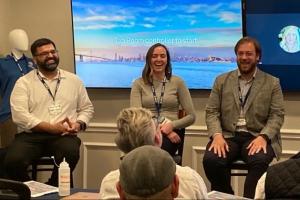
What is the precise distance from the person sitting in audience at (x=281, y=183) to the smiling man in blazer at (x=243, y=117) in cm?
135

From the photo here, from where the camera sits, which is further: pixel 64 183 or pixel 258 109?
pixel 258 109

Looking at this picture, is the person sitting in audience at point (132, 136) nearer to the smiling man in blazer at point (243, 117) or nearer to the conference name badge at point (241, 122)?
the smiling man in blazer at point (243, 117)

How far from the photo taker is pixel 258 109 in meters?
3.79

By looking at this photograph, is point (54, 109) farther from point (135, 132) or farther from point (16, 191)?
point (16, 191)

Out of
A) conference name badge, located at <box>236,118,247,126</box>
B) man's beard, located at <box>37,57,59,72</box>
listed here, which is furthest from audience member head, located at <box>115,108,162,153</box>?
man's beard, located at <box>37,57,59,72</box>

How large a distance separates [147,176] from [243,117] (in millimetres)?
2347

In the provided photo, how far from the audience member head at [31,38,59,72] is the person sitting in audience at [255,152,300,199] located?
2479mm

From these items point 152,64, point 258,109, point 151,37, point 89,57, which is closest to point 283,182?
point 258,109

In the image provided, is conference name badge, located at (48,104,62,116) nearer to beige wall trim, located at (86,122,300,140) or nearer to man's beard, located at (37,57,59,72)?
man's beard, located at (37,57,59,72)

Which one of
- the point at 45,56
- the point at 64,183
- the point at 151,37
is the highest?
the point at 151,37

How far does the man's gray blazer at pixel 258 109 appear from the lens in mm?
3777

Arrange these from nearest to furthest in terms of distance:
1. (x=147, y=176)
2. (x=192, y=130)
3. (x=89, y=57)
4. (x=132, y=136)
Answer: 1. (x=147, y=176)
2. (x=132, y=136)
3. (x=192, y=130)
4. (x=89, y=57)

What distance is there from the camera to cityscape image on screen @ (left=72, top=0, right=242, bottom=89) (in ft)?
14.6

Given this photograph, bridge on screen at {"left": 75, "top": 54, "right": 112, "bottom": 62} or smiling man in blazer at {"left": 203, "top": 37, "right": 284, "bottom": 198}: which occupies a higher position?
bridge on screen at {"left": 75, "top": 54, "right": 112, "bottom": 62}
